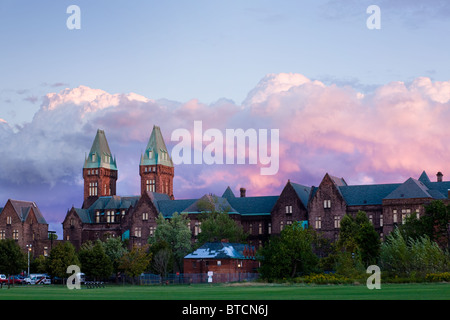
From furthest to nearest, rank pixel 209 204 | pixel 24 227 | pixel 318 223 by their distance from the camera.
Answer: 1. pixel 24 227
2. pixel 209 204
3. pixel 318 223

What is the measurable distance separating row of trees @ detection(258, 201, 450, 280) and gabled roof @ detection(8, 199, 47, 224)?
8290 centimetres

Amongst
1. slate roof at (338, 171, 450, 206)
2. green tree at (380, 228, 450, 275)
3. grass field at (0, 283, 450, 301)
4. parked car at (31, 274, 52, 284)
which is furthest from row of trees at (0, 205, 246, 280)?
grass field at (0, 283, 450, 301)

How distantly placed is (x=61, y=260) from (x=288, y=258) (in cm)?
3683

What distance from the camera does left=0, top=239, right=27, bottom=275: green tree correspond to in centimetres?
12344

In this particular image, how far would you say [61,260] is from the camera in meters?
113

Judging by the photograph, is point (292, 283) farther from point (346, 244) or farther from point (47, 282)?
point (47, 282)

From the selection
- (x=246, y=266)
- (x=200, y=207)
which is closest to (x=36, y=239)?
(x=200, y=207)

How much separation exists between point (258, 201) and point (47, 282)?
2026 inches

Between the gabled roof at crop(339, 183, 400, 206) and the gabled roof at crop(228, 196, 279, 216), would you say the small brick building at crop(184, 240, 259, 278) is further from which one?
the gabled roof at crop(228, 196, 279, 216)

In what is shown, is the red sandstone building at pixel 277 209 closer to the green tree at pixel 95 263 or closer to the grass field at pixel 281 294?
the green tree at pixel 95 263

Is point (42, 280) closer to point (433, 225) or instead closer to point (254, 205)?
point (254, 205)

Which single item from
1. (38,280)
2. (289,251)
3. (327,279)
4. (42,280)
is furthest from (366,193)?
(327,279)

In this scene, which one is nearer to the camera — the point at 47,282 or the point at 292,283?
the point at 292,283
